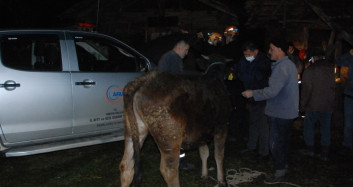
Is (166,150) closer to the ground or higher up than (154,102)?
closer to the ground

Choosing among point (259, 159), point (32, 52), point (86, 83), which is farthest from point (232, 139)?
point (32, 52)

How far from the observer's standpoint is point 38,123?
4.73m

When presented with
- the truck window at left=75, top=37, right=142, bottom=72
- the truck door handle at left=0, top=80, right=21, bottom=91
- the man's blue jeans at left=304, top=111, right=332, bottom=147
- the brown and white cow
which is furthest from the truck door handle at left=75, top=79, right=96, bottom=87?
the man's blue jeans at left=304, top=111, right=332, bottom=147

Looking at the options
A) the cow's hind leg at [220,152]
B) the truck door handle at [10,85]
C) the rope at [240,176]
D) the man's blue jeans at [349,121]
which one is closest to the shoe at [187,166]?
the rope at [240,176]

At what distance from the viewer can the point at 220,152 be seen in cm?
444

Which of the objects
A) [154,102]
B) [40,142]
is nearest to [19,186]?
[40,142]

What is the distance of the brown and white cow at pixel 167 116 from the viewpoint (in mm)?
3518

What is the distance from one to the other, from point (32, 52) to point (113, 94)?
154 centimetres

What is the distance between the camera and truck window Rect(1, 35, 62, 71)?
463 centimetres

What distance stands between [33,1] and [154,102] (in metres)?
21.8

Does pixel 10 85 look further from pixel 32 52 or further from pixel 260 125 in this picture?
pixel 260 125

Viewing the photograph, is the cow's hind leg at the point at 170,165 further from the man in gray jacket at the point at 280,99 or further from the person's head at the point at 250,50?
the person's head at the point at 250,50

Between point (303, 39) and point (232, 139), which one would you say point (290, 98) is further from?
point (303, 39)

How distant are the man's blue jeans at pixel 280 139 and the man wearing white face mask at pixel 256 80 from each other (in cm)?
74
